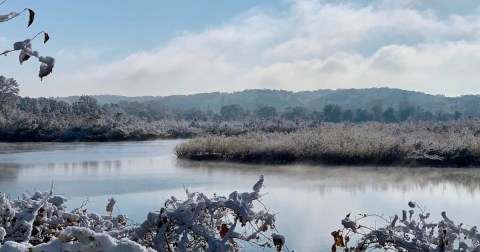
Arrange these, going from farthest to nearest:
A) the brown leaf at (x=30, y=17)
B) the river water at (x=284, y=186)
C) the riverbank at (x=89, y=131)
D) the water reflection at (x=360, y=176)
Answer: the riverbank at (x=89, y=131), the water reflection at (x=360, y=176), the river water at (x=284, y=186), the brown leaf at (x=30, y=17)

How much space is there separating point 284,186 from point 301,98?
9577 centimetres

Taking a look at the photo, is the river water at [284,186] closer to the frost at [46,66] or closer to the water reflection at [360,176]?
the water reflection at [360,176]

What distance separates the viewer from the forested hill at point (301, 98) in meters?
89.0

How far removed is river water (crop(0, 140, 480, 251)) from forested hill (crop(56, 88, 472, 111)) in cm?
7366

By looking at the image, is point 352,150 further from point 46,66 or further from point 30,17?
point 30,17

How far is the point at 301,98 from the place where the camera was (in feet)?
345

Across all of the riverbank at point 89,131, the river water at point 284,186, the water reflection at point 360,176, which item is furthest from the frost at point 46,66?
the riverbank at point 89,131

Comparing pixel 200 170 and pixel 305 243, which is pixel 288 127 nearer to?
pixel 200 170

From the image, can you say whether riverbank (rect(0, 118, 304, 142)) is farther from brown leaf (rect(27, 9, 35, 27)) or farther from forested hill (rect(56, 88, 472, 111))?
forested hill (rect(56, 88, 472, 111))

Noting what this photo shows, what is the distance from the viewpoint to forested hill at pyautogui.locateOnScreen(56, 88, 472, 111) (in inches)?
3504

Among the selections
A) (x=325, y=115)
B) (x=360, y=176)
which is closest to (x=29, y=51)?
(x=360, y=176)

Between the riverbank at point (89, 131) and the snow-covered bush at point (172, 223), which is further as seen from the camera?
the riverbank at point (89, 131)

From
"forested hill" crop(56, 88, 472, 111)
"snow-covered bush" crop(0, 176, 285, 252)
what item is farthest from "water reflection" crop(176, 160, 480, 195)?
"forested hill" crop(56, 88, 472, 111)

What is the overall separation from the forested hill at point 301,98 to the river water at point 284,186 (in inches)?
2900
